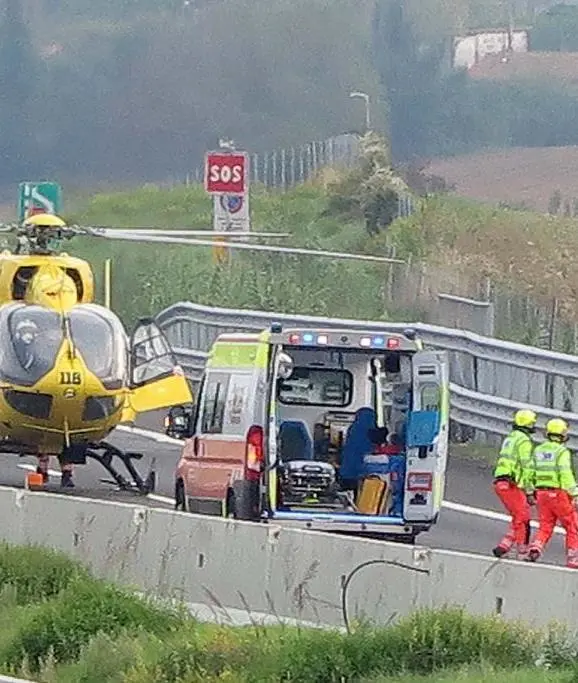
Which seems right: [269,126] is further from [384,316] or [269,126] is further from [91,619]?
[91,619]

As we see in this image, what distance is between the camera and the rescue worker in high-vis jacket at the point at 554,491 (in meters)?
20.0

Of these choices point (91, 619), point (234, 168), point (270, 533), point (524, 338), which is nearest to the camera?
point (91, 619)

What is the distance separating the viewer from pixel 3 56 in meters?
40.6

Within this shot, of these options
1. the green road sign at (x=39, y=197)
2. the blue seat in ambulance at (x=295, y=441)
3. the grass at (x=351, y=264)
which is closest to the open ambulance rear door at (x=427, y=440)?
the blue seat in ambulance at (x=295, y=441)

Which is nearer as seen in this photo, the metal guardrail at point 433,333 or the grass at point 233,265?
the metal guardrail at point 433,333

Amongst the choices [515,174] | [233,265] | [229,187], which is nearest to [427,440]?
[229,187]

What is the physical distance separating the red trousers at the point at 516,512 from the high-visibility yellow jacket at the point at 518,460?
0.22 ft

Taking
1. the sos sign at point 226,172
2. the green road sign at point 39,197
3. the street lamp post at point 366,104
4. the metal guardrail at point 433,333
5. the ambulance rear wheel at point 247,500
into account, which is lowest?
the ambulance rear wheel at point 247,500

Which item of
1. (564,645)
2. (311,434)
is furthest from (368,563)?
(311,434)

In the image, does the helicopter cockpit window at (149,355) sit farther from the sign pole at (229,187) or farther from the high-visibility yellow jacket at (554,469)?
the sign pole at (229,187)

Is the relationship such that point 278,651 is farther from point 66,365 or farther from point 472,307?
point 472,307

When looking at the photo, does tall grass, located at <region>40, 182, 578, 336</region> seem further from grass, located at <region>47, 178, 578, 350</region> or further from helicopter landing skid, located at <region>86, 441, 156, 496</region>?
helicopter landing skid, located at <region>86, 441, 156, 496</region>

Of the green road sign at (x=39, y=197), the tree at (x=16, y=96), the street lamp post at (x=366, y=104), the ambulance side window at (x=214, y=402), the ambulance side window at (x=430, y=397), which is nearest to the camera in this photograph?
the ambulance side window at (x=430, y=397)

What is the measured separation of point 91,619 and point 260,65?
25.5 m
